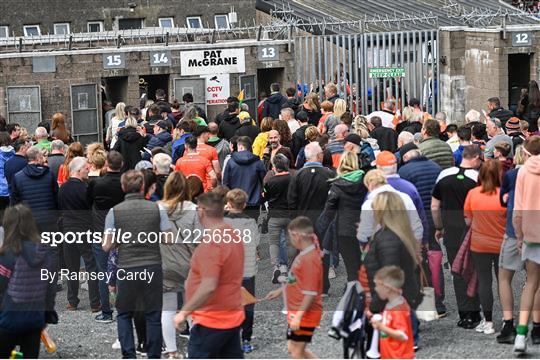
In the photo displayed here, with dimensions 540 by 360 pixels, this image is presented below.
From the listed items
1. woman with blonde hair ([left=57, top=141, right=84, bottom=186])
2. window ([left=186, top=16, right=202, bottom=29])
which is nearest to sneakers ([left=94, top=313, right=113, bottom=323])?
woman with blonde hair ([left=57, top=141, right=84, bottom=186])

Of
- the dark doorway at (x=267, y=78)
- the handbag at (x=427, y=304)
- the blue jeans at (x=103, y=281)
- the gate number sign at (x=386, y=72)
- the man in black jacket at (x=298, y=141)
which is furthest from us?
the dark doorway at (x=267, y=78)

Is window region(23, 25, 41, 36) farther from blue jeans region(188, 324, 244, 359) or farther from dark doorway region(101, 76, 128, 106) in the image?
blue jeans region(188, 324, 244, 359)

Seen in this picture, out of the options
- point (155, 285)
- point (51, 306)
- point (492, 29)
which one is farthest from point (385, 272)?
point (492, 29)

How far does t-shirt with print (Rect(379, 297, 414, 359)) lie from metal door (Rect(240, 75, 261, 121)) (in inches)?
642

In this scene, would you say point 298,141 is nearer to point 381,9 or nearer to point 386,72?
point 386,72

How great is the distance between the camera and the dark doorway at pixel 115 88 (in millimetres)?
28203

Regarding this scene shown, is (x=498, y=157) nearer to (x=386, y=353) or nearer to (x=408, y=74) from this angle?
(x=386, y=353)

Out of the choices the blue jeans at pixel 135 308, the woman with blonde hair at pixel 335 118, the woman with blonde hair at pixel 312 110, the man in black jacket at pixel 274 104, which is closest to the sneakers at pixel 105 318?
the blue jeans at pixel 135 308

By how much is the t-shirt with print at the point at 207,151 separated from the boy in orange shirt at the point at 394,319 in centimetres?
652

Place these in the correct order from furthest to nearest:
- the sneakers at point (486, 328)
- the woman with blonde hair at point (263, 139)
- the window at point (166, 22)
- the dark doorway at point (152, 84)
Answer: the window at point (166, 22) → the dark doorway at point (152, 84) → the woman with blonde hair at point (263, 139) → the sneakers at point (486, 328)

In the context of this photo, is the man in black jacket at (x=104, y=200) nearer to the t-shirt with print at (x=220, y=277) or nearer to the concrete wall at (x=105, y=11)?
the t-shirt with print at (x=220, y=277)

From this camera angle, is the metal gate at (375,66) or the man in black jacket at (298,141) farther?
the metal gate at (375,66)

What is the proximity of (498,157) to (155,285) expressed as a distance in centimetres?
440

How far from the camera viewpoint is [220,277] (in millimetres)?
11234
